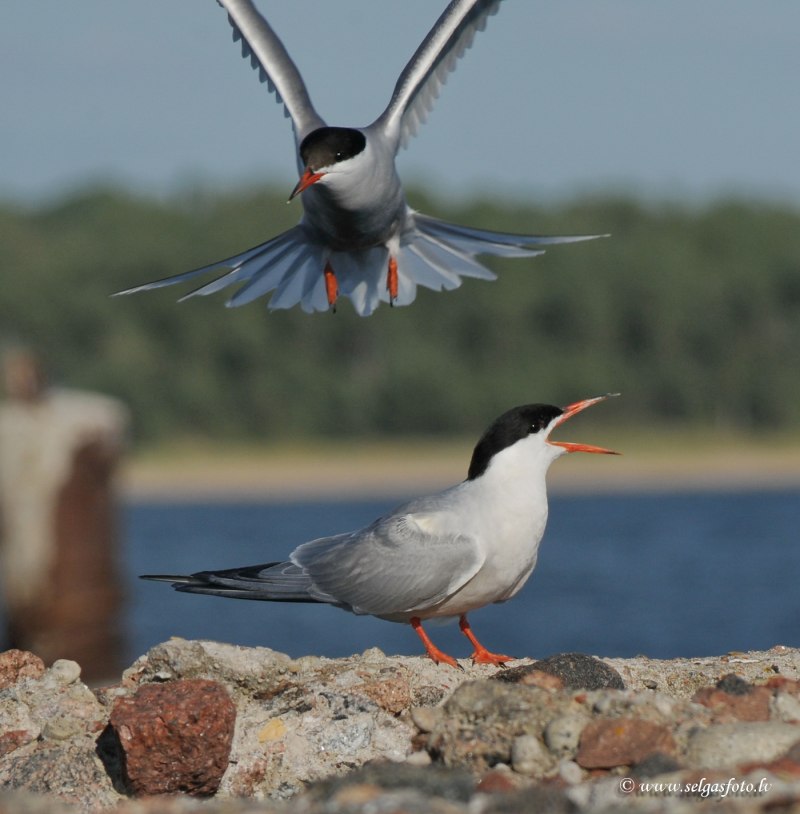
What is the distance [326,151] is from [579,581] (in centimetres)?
2457

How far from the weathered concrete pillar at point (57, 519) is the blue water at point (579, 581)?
1.88 feet

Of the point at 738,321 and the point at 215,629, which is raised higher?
the point at 215,629

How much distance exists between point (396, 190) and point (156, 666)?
2.94m

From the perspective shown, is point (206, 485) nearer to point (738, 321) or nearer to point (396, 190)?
point (738, 321)

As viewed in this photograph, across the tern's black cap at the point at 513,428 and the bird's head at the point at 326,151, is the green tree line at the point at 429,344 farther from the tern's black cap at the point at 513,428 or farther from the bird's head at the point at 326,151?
the tern's black cap at the point at 513,428

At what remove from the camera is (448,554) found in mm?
6379

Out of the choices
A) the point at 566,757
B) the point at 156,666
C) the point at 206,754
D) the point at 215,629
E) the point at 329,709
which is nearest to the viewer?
the point at 566,757

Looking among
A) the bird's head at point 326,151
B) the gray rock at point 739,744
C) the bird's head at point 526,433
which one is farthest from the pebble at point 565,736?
the bird's head at point 326,151

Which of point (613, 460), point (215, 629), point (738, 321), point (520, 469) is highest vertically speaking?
point (520, 469)

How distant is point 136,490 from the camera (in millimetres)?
48969

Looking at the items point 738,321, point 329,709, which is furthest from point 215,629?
point 738,321

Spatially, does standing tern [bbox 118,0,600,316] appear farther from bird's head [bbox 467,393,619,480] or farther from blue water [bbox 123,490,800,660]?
blue water [bbox 123,490,800,660]

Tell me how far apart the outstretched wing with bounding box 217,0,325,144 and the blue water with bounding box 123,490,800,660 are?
4631 millimetres

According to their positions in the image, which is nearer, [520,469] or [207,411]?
[520,469]
